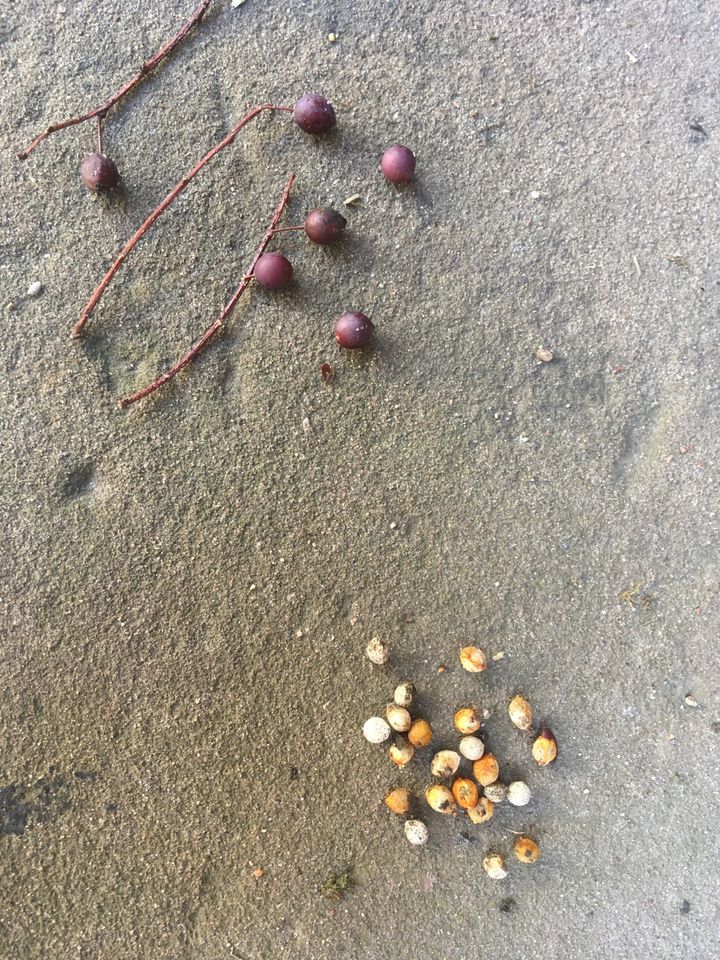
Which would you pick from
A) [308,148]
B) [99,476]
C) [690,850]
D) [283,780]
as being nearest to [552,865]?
[690,850]

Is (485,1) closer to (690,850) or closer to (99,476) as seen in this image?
(99,476)

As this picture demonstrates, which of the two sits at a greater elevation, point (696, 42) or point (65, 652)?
point (696, 42)

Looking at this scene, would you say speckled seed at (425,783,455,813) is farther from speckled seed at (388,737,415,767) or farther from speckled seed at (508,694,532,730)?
speckled seed at (508,694,532,730)

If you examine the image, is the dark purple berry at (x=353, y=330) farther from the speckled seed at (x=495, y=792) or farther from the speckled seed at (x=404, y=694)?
the speckled seed at (x=495, y=792)

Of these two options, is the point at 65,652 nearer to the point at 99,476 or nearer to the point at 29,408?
the point at 99,476

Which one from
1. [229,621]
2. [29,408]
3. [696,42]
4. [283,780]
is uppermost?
[29,408]

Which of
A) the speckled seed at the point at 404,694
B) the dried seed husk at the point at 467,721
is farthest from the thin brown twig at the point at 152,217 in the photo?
the dried seed husk at the point at 467,721

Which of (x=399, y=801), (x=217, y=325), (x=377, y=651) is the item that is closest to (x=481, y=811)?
(x=399, y=801)
